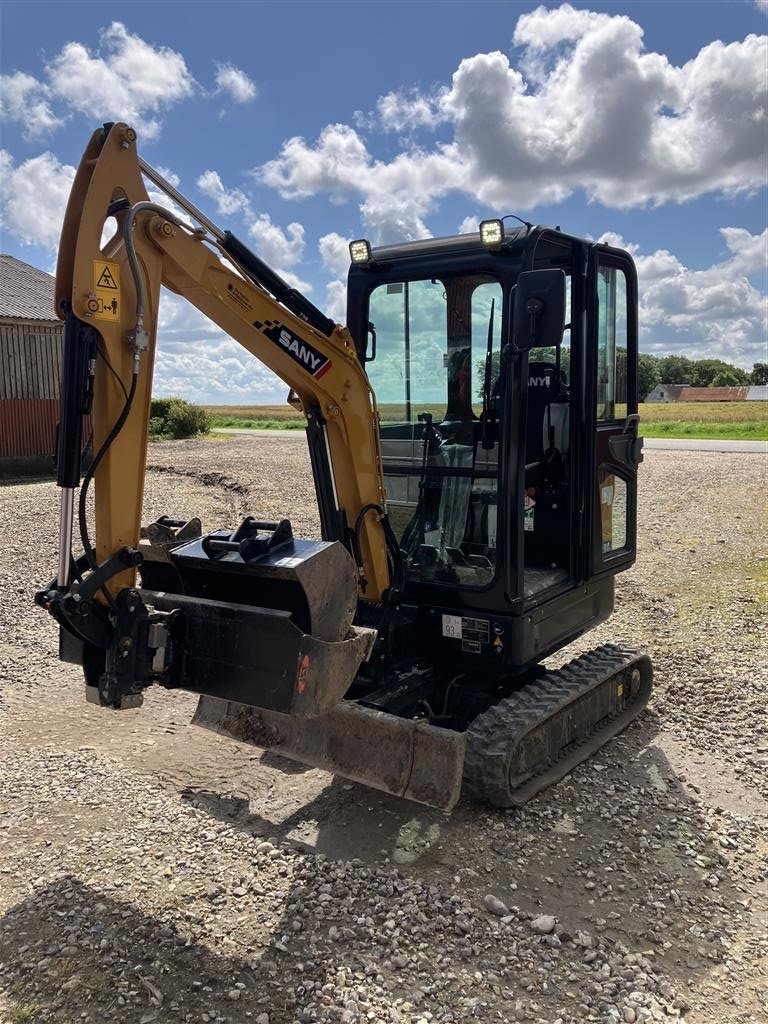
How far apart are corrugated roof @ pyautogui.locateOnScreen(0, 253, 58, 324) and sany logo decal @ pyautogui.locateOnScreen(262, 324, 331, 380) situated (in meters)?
15.7

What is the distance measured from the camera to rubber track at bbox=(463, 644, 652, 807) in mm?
4566

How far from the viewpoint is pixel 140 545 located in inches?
168

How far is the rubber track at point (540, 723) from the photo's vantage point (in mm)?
4566

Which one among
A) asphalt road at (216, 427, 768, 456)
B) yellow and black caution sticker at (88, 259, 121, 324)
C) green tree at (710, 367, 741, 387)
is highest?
green tree at (710, 367, 741, 387)

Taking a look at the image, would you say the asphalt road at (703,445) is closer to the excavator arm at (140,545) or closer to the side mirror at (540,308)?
the side mirror at (540,308)

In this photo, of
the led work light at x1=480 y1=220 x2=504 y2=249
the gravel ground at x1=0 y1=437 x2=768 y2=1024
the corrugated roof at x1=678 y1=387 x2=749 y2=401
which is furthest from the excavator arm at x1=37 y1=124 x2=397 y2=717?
the corrugated roof at x1=678 y1=387 x2=749 y2=401

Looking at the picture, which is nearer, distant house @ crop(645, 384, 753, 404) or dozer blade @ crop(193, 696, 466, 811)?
dozer blade @ crop(193, 696, 466, 811)

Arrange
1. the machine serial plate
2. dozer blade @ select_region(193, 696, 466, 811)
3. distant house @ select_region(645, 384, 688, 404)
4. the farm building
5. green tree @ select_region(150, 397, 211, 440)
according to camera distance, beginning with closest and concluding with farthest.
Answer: dozer blade @ select_region(193, 696, 466, 811) → the machine serial plate → the farm building → green tree @ select_region(150, 397, 211, 440) → distant house @ select_region(645, 384, 688, 404)

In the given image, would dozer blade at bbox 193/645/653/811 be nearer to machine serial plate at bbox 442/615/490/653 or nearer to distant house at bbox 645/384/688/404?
machine serial plate at bbox 442/615/490/653

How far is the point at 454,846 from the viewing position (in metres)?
4.36

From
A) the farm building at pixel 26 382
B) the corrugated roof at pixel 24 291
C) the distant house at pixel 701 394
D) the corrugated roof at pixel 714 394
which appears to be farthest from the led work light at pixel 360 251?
the corrugated roof at pixel 714 394

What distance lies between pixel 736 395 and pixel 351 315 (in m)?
78.7

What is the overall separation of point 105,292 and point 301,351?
1.16 m

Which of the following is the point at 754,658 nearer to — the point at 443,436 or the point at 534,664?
the point at 534,664
